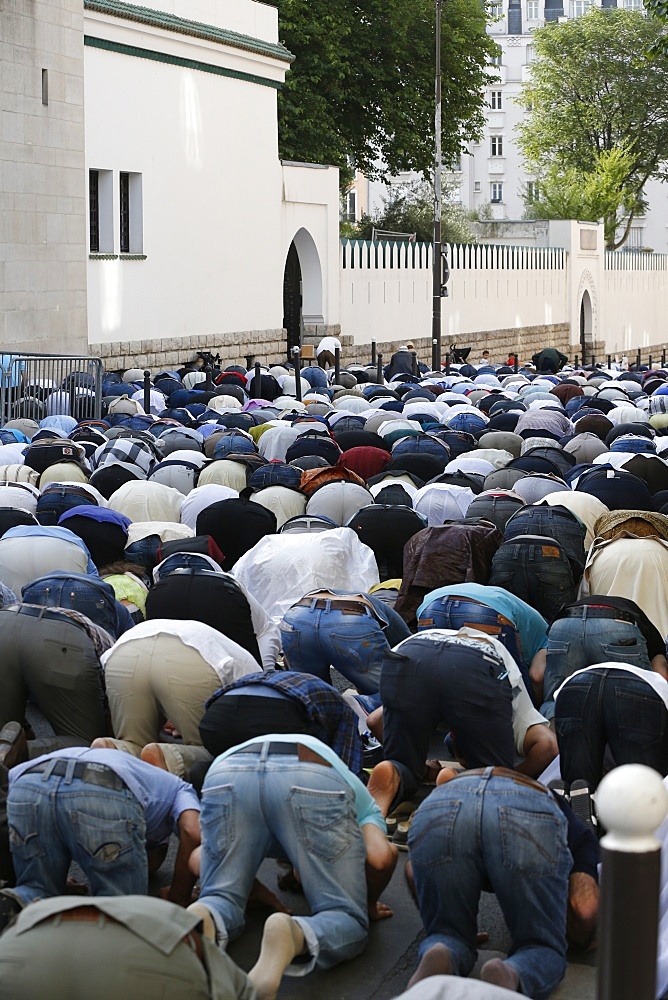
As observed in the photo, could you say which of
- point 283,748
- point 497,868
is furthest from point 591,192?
point 497,868

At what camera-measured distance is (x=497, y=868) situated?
17.7 feet

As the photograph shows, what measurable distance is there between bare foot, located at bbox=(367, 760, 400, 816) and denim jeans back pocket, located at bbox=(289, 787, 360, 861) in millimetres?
1299

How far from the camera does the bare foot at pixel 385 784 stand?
23.3ft

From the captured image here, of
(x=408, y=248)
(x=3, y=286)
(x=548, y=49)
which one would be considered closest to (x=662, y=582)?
(x=3, y=286)

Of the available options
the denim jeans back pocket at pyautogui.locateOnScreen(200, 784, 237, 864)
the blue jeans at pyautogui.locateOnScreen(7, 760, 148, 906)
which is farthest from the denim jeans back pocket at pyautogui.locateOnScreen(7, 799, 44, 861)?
the denim jeans back pocket at pyautogui.locateOnScreen(200, 784, 237, 864)

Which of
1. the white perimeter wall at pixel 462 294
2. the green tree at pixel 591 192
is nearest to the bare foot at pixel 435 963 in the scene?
the white perimeter wall at pixel 462 294

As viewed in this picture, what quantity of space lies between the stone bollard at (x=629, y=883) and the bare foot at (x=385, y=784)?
397 centimetres

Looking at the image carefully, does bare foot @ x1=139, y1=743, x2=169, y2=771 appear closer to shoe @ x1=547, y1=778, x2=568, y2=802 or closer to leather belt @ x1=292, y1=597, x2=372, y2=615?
leather belt @ x1=292, y1=597, x2=372, y2=615

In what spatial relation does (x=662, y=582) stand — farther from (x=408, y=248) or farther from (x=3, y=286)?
(x=408, y=248)

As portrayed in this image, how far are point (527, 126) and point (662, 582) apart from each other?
72693 millimetres

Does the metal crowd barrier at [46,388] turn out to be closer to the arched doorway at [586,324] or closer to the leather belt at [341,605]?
the leather belt at [341,605]

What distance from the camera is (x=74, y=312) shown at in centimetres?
2666

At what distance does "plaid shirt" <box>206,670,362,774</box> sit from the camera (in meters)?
6.55

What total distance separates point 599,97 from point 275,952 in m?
74.4
